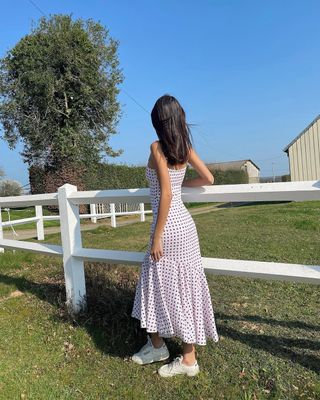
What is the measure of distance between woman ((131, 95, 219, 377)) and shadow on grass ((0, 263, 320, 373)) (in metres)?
0.45

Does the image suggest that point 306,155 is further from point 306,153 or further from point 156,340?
point 156,340

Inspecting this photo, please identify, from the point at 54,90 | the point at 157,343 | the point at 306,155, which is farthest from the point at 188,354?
the point at 306,155

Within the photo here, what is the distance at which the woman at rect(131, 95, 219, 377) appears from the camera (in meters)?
2.77

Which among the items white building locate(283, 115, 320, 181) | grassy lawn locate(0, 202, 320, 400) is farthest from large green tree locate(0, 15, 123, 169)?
grassy lawn locate(0, 202, 320, 400)

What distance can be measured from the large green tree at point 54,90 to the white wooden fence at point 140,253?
18.6 metres

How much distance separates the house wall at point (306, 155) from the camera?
26781mm

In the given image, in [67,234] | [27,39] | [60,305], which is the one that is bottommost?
[60,305]

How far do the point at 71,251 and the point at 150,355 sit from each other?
4.38 ft

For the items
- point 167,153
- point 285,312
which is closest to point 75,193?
point 167,153

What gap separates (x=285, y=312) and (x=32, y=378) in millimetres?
2237

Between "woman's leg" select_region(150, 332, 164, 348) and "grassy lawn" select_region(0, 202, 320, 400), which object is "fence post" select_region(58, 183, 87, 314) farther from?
"woman's leg" select_region(150, 332, 164, 348)

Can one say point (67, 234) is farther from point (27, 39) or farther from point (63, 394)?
point (27, 39)

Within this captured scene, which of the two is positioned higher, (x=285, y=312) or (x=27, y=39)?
(x=27, y=39)

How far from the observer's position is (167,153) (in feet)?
9.15
